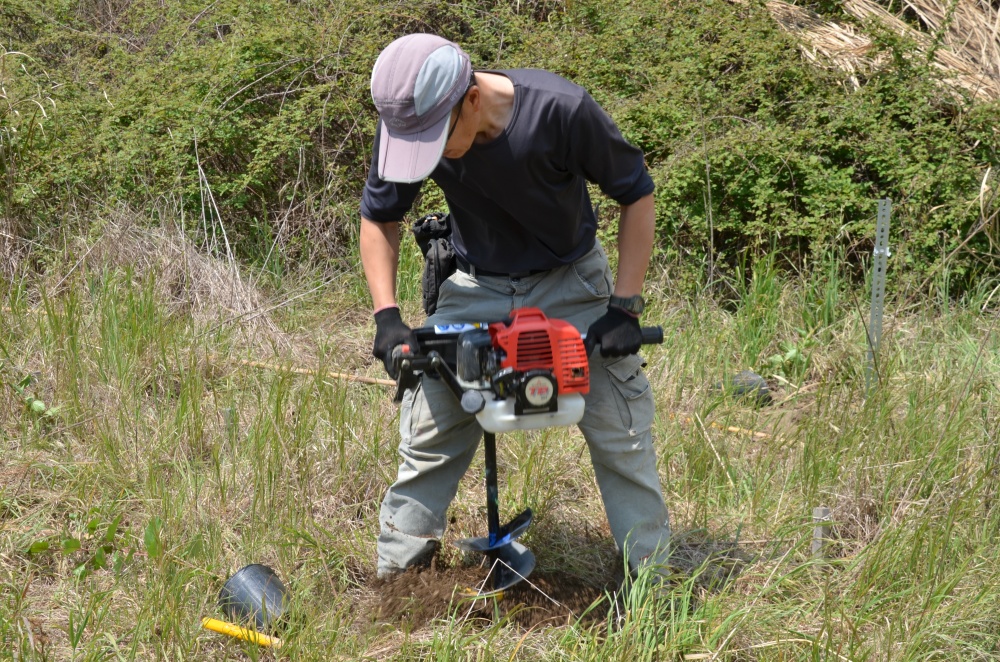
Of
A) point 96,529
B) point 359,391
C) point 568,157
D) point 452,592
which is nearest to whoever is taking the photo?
point 568,157

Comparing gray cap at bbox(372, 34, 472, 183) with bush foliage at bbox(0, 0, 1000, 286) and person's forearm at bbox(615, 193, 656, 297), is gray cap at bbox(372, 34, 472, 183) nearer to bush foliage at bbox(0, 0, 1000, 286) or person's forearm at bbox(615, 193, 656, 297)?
person's forearm at bbox(615, 193, 656, 297)

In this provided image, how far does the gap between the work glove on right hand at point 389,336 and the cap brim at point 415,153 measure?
15.9 inches

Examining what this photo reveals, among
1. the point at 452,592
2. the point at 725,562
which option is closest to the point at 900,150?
the point at 725,562

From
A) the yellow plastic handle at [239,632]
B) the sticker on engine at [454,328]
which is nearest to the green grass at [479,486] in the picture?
the yellow plastic handle at [239,632]

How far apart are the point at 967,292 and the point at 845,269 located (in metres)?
0.61

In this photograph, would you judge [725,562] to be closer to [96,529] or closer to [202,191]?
[96,529]

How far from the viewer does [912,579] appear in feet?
9.55

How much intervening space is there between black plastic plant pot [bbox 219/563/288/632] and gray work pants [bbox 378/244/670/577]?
1.18ft

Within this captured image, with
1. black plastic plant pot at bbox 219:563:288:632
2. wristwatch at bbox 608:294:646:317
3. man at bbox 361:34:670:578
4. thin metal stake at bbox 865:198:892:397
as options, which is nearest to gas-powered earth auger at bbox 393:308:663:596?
man at bbox 361:34:670:578

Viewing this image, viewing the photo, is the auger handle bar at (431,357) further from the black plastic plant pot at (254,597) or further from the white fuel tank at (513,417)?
the black plastic plant pot at (254,597)

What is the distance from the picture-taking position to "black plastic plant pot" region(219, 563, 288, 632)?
109 inches

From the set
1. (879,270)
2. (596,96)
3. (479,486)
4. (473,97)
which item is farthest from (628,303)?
(596,96)

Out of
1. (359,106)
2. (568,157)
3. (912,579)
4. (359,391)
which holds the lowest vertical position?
(359,391)

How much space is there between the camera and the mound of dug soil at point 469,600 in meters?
2.88
